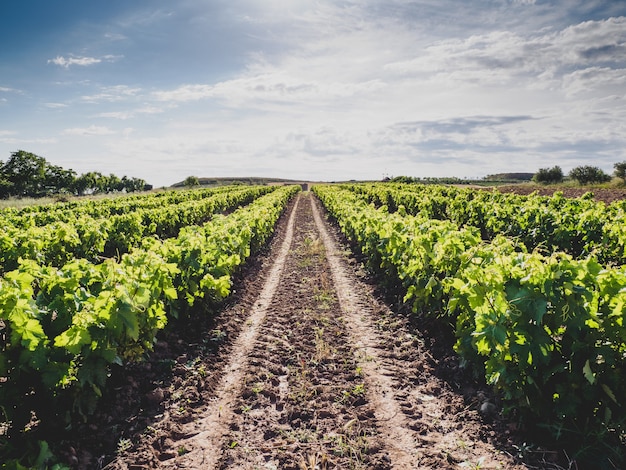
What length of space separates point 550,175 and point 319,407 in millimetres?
68525

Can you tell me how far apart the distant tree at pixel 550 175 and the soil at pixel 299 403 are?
2548 inches

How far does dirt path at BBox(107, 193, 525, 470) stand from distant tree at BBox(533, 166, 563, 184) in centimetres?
6479

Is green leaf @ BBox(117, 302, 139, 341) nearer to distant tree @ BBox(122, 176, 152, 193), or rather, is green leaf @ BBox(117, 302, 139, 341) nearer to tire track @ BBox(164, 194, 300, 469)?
tire track @ BBox(164, 194, 300, 469)

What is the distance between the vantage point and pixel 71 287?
4.84 metres

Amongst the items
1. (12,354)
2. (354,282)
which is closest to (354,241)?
(354,282)

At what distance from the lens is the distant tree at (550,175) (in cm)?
6094

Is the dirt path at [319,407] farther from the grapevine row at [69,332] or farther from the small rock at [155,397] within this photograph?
the grapevine row at [69,332]

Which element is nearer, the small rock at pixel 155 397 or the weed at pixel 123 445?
the weed at pixel 123 445

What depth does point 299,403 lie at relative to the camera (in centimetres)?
495

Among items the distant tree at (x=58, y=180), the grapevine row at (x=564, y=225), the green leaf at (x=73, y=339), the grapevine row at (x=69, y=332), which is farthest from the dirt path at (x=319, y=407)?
the distant tree at (x=58, y=180)

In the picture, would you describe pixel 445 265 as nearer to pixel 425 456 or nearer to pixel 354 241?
pixel 425 456

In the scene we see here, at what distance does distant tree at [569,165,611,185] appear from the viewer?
51875mm

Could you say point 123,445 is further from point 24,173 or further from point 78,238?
point 24,173

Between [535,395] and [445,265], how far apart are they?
2.73 meters
